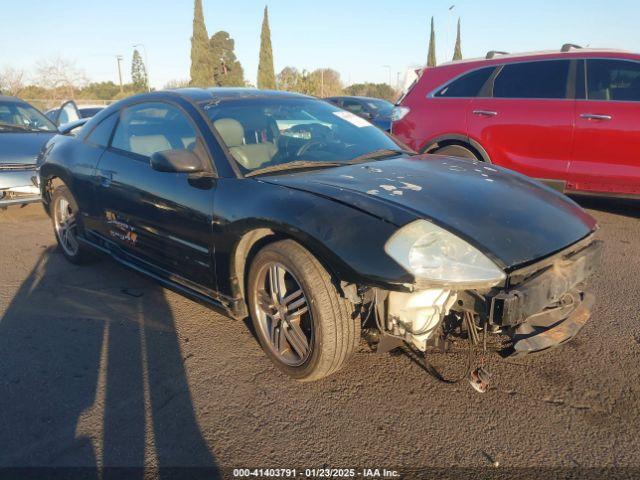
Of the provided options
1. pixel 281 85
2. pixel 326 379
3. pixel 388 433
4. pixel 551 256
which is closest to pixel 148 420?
pixel 326 379

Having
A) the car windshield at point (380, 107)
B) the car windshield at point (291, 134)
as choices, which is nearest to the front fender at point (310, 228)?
the car windshield at point (291, 134)

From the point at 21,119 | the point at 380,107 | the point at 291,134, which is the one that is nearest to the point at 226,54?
the point at 380,107

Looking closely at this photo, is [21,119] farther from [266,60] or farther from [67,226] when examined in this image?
[266,60]

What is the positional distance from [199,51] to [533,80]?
127 feet

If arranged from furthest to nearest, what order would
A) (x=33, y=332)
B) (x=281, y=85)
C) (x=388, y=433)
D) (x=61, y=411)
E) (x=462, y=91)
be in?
(x=281, y=85) → (x=462, y=91) → (x=33, y=332) → (x=61, y=411) → (x=388, y=433)

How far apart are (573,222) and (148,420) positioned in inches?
93.7

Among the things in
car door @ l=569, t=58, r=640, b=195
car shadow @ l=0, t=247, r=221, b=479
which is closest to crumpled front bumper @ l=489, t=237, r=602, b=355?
car shadow @ l=0, t=247, r=221, b=479

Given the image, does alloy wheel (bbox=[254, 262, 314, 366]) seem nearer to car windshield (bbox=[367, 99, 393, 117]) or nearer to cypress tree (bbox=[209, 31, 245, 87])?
car windshield (bbox=[367, 99, 393, 117])

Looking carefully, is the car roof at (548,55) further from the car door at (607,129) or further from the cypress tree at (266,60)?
the cypress tree at (266,60)

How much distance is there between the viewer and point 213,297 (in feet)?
10.0

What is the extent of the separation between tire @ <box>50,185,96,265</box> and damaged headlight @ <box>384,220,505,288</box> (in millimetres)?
3130

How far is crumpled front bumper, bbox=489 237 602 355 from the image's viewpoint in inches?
85.4

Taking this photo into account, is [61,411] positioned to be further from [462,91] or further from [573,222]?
[462,91]

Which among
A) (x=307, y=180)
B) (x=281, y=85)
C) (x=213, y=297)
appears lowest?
(x=213, y=297)
